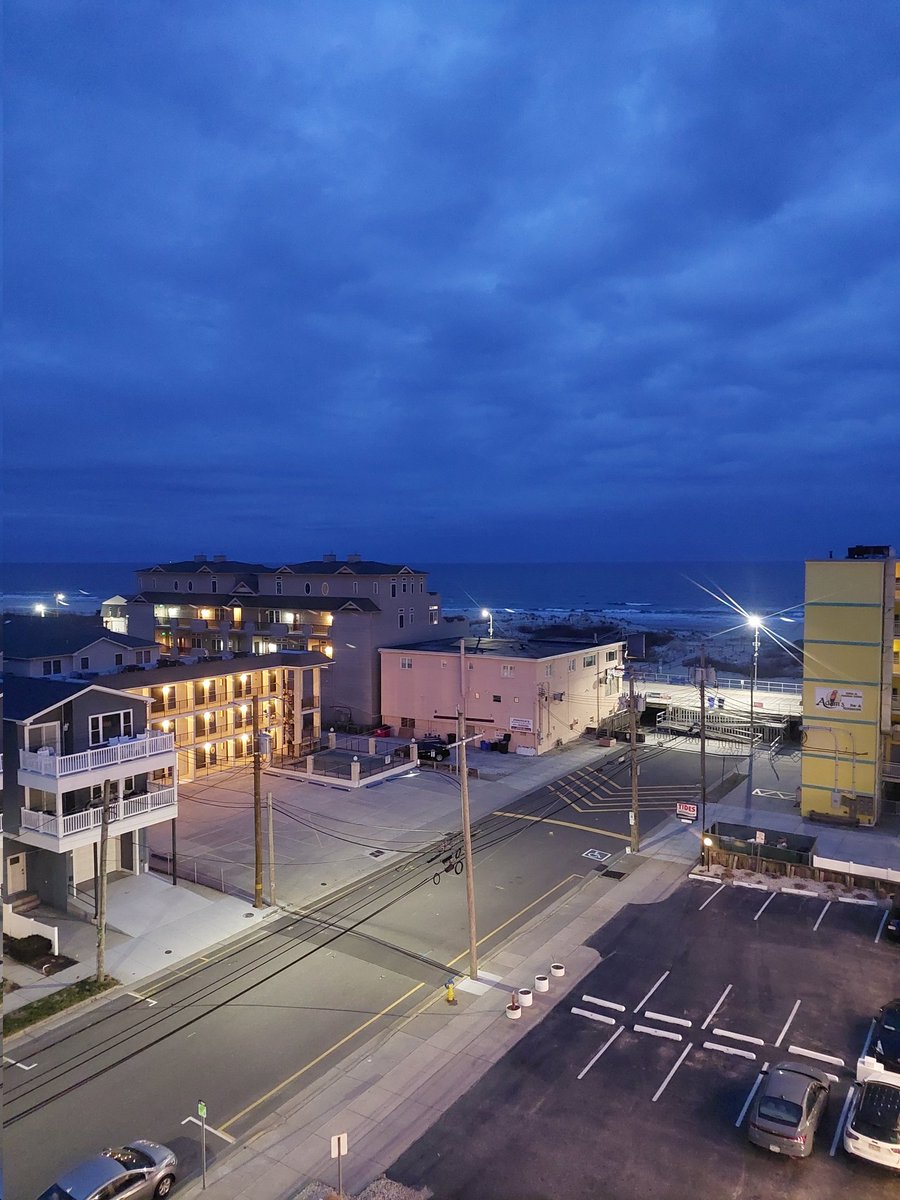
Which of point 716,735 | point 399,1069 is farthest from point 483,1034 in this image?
point 716,735

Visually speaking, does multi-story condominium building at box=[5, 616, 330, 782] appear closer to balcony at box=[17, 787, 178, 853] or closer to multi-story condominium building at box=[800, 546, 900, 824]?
balcony at box=[17, 787, 178, 853]

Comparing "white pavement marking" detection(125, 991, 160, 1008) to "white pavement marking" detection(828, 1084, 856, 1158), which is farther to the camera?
"white pavement marking" detection(125, 991, 160, 1008)

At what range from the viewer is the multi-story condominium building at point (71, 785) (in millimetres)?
24375

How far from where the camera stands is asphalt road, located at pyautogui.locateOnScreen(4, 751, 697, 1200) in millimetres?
16203

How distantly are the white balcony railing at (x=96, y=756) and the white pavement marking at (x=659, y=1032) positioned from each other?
17.2 m

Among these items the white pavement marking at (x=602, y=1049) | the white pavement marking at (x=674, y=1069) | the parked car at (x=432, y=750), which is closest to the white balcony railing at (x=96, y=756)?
the white pavement marking at (x=602, y=1049)

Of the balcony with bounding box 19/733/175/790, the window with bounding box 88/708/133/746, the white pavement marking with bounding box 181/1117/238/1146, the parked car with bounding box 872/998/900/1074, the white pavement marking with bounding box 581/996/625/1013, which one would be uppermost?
the window with bounding box 88/708/133/746

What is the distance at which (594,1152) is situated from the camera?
15.3 meters

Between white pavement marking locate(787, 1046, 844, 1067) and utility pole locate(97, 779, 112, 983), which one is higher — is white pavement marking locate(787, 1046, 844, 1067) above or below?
below

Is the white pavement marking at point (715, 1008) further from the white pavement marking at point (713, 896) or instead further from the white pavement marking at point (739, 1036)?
the white pavement marking at point (713, 896)

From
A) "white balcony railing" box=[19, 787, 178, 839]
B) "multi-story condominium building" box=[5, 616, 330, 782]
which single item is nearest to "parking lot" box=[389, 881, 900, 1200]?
"white balcony railing" box=[19, 787, 178, 839]

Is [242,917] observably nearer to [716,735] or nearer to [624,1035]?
[624,1035]

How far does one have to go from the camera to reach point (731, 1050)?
18391mm

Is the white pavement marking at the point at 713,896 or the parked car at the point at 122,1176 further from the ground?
the parked car at the point at 122,1176
